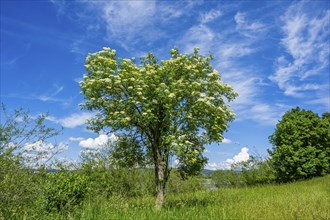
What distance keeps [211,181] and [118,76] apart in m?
29.2

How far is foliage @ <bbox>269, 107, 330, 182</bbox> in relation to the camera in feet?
114

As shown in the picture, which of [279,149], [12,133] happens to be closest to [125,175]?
[12,133]

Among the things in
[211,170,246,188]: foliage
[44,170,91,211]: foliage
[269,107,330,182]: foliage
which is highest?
[269,107,330,182]: foliage

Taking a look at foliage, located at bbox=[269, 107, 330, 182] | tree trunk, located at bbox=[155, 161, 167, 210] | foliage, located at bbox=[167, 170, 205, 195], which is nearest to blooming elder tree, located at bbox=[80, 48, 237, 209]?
tree trunk, located at bbox=[155, 161, 167, 210]

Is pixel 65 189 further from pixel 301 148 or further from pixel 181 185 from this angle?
pixel 301 148

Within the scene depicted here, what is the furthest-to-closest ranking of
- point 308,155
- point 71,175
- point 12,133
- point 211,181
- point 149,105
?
1. point 211,181
2. point 308,155
3. point 71,175
4. point 149,105
5. point 12,133

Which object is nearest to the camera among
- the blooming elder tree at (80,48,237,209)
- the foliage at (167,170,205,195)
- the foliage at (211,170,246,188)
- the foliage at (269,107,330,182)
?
the blooming elder tree at (80,48,237,209)

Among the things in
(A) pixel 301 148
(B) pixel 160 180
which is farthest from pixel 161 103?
(A) pixel 301 148

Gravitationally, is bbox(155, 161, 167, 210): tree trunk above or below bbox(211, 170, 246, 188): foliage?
below

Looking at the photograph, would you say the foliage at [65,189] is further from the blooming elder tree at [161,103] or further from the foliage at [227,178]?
the foliage at [227,178]

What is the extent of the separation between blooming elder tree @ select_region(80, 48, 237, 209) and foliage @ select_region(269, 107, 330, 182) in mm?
21651

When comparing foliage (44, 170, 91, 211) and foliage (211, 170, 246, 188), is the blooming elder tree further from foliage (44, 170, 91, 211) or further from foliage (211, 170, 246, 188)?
foliage (211, 170, 246, 188)

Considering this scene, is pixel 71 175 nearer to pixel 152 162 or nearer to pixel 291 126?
pixel 152 162

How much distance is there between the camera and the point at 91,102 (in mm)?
16047
